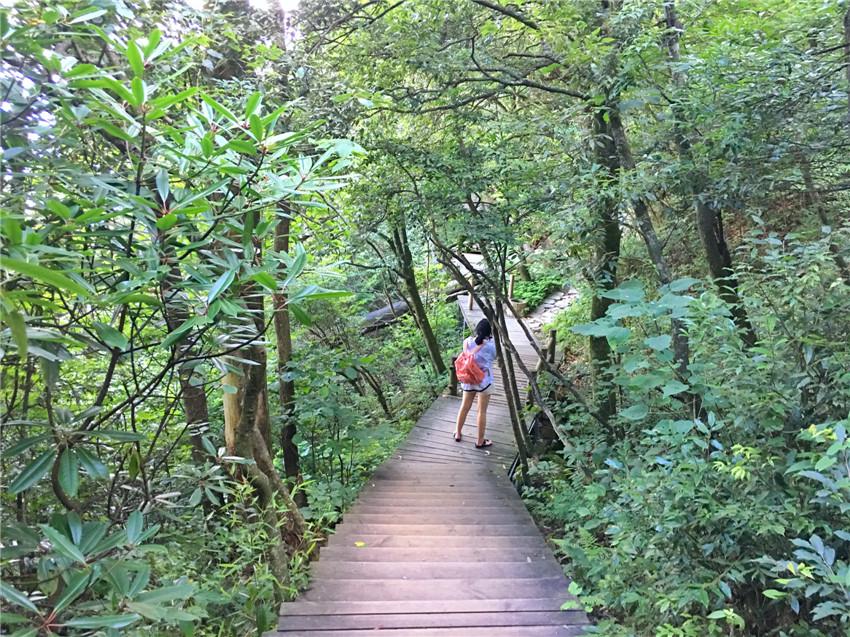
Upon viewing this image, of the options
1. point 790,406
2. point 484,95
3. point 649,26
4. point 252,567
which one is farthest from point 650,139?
point 252,567

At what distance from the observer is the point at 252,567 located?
317 centimetres

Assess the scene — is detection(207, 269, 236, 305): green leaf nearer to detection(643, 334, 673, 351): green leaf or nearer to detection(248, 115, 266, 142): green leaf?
detection(248, 115, 266, 142): green leaf

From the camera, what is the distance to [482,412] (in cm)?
608

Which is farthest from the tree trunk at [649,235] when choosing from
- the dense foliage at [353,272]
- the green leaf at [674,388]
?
the green leaf at [674,388]

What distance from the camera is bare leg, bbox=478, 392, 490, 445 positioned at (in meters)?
5.94

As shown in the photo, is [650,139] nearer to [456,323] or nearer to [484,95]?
[484,95]

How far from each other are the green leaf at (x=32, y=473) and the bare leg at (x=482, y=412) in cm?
504

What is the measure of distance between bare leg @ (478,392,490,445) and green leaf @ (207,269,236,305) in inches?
194

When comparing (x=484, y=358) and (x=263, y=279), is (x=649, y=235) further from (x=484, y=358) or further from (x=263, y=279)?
(x=263, y=279)

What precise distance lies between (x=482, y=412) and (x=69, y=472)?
5.22 m

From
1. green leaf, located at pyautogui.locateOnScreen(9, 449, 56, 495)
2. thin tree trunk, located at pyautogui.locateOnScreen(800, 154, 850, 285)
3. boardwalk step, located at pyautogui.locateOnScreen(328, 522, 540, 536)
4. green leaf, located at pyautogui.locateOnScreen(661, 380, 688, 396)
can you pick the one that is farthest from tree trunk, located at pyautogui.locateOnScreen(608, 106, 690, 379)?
green leaf, located at pyautogui.locateOnScreen(9, 449, 56, 495)

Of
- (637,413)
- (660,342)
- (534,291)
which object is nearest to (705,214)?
(660,342)

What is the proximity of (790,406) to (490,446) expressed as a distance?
4.26 meters

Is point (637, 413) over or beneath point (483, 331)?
beneath
